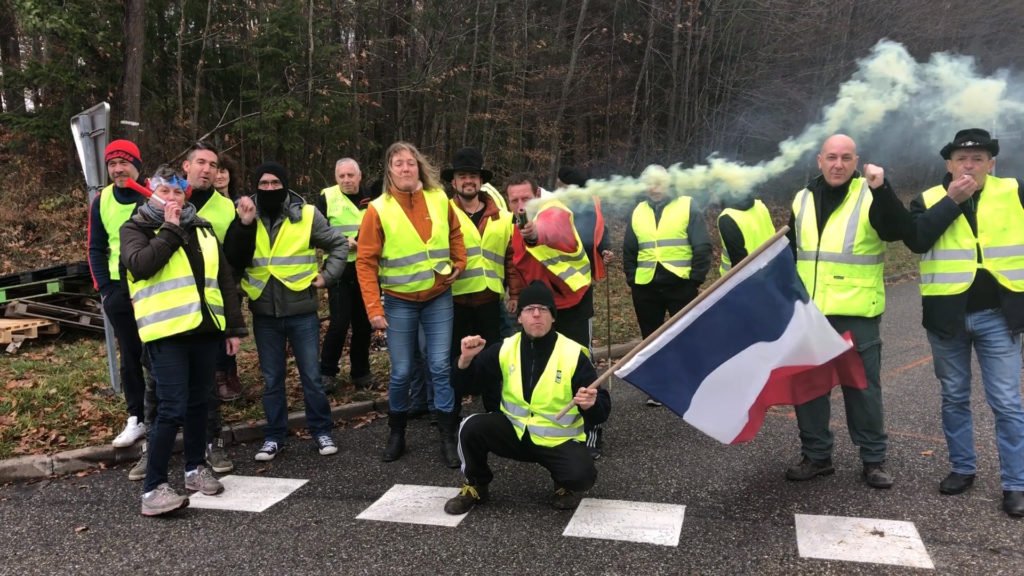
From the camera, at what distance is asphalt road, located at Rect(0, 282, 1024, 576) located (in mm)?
3406

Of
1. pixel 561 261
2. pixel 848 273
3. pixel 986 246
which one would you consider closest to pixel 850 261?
pixel 848 273

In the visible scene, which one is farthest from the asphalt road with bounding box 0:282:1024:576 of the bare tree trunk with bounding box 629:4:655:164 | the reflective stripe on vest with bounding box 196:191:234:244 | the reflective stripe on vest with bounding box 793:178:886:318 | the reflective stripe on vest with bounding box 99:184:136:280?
the bare tree trunk with bounding box 629:4:655:164

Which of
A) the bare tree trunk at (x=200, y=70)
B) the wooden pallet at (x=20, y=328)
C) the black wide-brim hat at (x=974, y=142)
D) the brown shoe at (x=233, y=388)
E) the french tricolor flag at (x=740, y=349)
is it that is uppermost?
the bare tree trunk at (x=200, y=70)

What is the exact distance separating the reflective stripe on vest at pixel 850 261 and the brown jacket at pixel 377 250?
245 centimetres

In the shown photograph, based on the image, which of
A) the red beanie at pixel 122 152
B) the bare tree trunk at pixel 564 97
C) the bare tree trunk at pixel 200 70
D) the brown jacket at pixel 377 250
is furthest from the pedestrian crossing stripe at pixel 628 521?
the bare tree trunk at pixel 564 97

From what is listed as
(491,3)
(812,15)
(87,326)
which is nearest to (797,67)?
(812,15)

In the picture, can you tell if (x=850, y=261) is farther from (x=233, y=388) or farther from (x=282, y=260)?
(x=233, y=388)

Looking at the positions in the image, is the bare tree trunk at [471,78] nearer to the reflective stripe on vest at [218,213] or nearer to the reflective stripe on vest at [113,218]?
the reflective stripe on vest at [218,213]

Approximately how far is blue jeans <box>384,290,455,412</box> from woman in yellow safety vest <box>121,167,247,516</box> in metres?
1.16

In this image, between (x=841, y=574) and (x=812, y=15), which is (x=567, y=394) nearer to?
(x=841, y=574)

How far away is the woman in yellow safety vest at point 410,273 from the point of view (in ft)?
15.8

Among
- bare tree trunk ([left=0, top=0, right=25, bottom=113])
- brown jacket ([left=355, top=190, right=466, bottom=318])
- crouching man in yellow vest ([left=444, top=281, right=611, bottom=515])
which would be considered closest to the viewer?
crouching man in yellow vest ([left=444, top=281, right=611, bottom=515])

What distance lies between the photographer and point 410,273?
4.79 m

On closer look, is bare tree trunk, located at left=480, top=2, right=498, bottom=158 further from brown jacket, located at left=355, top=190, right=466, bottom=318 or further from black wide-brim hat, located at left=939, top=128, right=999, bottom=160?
black wide-brim hat, located at left=939, top=128, right=999, bottom=160
